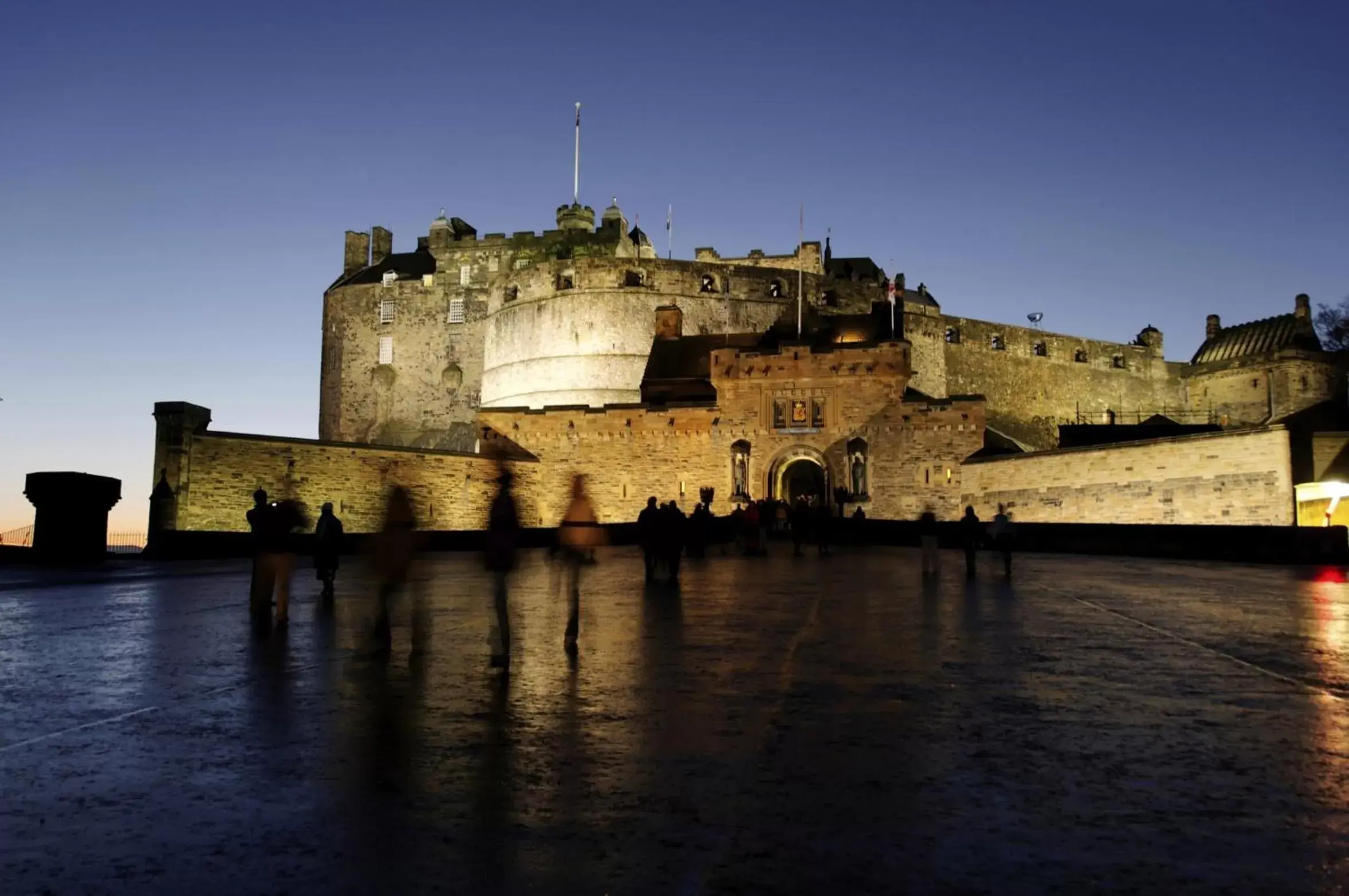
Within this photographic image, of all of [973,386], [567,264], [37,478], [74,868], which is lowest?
[74,868]

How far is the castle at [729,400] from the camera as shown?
1190 inches

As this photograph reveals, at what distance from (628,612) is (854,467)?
30.5 metres

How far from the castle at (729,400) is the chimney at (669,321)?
0.17m

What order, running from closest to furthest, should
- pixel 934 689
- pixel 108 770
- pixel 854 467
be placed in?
1. pixel 108 770
2. pixel 934 689
3. pixel 854 467

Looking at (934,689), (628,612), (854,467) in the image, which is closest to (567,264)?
(854,467)

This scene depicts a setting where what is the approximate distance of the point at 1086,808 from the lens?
3244 mm

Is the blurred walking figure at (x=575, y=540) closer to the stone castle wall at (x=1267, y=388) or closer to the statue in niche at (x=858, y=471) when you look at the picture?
the statue in niche at (x=858, y=471)

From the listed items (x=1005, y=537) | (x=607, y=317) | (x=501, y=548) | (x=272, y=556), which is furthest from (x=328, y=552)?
(x=607, y=317)

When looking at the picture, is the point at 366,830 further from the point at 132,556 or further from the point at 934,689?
the point at 132,556

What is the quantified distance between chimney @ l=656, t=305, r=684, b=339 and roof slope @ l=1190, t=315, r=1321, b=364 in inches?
1365

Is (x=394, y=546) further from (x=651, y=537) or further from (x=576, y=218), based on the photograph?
(x=576, y=218)

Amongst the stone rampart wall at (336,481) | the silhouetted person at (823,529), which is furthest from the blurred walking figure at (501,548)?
the stone rampart wall at (336,481)

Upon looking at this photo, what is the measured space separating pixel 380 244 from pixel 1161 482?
5174 centimetres

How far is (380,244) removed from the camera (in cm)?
6712
